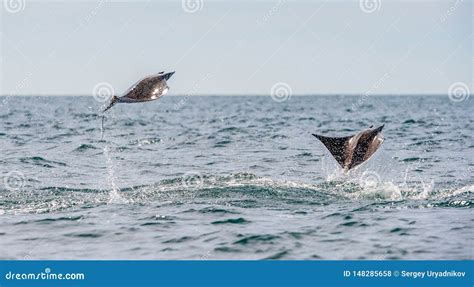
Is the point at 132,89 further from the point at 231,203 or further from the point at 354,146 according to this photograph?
the point at 354,146

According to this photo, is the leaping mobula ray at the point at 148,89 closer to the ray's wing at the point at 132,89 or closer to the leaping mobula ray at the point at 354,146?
the ray's wing at the point at 132,89

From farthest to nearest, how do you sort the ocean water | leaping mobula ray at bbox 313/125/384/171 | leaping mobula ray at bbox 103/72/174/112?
leaping mobula ray at bbox 313/125/384/171 → leaping mobula ray at bbox 103/72/174/112 → the ocean water

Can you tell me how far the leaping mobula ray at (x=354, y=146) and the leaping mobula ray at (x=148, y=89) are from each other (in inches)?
139

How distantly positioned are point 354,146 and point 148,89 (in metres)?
4.58

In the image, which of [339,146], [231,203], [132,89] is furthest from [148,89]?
[339,146]

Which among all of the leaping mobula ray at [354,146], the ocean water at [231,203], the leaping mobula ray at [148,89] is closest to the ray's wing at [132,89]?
the leaping mobula ray at [148,89]

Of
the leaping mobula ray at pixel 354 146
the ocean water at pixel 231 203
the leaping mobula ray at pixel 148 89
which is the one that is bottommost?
the ocean water at pixel 231 203

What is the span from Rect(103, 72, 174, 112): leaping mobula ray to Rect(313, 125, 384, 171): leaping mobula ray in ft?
11.6

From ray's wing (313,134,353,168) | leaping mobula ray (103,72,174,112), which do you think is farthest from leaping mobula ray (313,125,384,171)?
leaping mobula ray (103,72,174,112)

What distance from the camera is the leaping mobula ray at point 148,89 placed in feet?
43.8

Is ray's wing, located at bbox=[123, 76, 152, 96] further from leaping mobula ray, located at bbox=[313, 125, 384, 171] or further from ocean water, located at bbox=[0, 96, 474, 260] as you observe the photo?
leaping mobula ray, located at bbox=[313, 125, 384, 171]

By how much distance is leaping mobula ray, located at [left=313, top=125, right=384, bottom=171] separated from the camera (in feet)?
49.9

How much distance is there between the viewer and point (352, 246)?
10.4 meters

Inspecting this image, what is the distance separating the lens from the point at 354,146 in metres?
15.2
